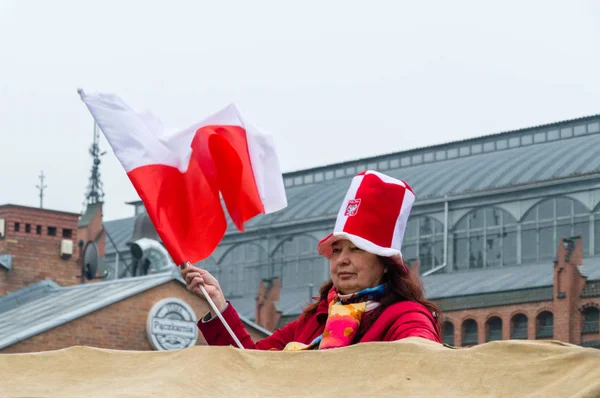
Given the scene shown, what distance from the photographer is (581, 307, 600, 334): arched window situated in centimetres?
4847

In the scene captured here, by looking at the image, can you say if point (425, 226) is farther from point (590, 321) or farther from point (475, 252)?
point (590, 321)

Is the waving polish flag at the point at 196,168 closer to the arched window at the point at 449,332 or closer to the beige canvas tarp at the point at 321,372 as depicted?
the beige canvas tarp at the point at 321,372

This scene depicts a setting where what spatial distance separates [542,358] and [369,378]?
38cm

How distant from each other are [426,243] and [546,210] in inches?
→ 207

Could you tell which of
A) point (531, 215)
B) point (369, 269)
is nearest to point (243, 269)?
point (531, 215)

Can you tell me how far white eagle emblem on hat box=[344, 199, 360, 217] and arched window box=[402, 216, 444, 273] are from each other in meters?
50.8

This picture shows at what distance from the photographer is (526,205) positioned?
53.1 m

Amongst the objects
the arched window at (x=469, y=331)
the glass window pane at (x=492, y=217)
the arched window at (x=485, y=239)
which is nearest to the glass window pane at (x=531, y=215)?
the arched window at (x=485, y=239)

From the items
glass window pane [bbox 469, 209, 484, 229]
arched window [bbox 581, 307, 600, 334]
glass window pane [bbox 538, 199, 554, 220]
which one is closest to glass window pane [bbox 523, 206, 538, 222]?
glass window pane [bbox 538, 199, 554, 220]

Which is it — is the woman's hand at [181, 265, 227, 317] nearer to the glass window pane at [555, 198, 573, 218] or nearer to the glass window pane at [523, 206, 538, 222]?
the glass window pane at [555, 198, 573, 218]

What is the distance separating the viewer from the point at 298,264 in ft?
198

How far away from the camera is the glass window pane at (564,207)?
52.1m

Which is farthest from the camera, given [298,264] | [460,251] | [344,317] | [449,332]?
[298,264]

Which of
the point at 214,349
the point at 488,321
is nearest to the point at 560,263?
the point at 488,321
